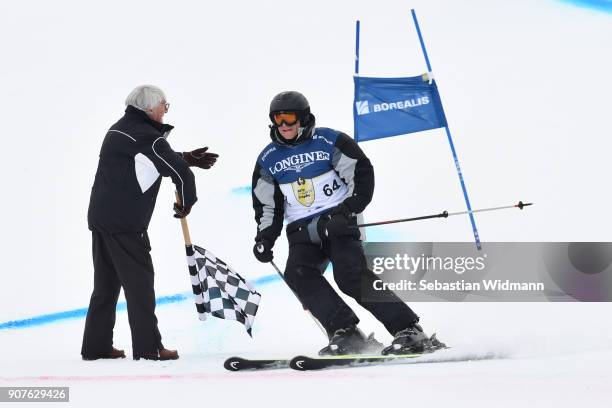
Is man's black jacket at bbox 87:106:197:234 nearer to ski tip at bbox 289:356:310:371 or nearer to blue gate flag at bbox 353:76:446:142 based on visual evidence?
ski tip at bbox 289:356:310:371

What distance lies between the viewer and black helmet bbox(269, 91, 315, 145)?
4.80 m

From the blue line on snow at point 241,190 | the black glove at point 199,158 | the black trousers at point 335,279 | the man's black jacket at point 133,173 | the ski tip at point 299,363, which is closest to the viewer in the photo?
the ski tip at point 299,363

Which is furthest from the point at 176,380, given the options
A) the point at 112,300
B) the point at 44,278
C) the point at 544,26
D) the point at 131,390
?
the point at 544,26

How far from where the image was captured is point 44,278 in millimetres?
7027

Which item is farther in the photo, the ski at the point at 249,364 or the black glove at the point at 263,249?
the black glove at the point at 263,249

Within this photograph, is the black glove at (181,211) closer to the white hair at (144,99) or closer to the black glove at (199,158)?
the black glove at (199,158)

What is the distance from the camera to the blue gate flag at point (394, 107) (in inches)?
222

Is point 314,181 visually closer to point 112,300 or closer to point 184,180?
point 184,180

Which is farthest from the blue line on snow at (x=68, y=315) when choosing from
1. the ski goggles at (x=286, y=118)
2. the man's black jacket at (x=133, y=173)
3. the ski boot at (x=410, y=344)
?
the ski boot at (x=410, y=344)

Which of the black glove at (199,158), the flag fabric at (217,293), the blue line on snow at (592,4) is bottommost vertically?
the flag fabric at (217,293)

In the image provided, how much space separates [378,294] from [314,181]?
2.14 ft

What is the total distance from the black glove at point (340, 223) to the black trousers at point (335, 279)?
0.22 ft

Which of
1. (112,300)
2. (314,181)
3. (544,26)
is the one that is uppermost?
(544,26)

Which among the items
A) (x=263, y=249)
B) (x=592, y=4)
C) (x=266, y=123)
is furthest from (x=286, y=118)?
(x=592, y=4)
